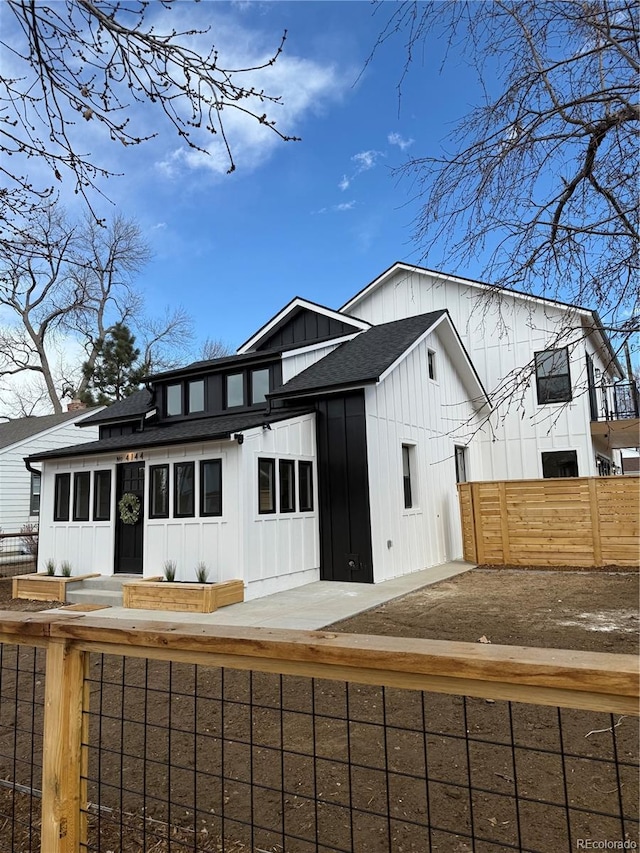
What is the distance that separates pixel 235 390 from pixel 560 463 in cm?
916

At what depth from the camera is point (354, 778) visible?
2.83 meters

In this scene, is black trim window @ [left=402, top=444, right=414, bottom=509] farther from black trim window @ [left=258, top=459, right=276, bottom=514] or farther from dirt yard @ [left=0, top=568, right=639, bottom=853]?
dirt yard @ [left=0, top=568, right=639, bottom=853]

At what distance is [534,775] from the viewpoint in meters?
2.80

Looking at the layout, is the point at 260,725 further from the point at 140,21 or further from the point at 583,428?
the point at 583,428

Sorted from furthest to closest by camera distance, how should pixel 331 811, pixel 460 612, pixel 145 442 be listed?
pixel 145 442, pixel 460 612, pixel 331 811

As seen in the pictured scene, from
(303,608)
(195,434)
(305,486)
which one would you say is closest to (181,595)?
(303,608)

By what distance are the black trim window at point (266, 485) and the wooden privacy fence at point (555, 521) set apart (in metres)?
4.65

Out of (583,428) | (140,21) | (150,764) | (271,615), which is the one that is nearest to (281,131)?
(140,21)

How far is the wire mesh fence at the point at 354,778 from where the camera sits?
2.20 metres

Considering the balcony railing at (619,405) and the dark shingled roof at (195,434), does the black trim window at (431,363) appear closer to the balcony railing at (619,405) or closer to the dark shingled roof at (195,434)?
the dark shingled roof at (195,434)

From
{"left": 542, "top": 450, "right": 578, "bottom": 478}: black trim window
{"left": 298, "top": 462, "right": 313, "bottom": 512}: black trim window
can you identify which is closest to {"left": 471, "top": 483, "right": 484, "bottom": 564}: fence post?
{"left": 298, "top": 462, "right": 313, "bottom": 512}: black trim window

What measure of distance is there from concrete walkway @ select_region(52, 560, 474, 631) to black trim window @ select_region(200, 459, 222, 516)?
1573mm

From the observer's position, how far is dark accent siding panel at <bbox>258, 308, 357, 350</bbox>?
13148 mm

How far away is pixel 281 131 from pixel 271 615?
5.80 metres
